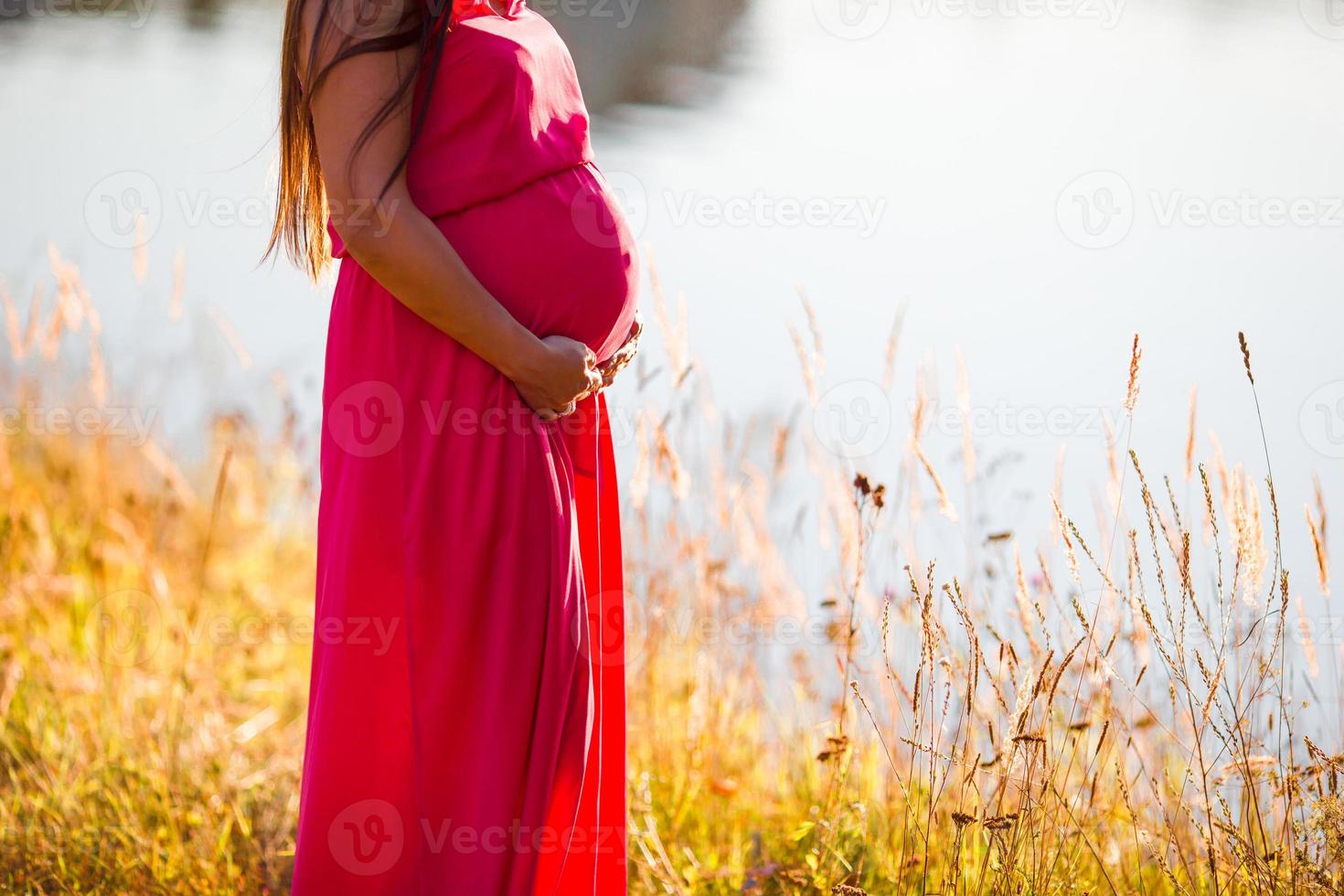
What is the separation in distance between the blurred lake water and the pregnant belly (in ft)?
2.82

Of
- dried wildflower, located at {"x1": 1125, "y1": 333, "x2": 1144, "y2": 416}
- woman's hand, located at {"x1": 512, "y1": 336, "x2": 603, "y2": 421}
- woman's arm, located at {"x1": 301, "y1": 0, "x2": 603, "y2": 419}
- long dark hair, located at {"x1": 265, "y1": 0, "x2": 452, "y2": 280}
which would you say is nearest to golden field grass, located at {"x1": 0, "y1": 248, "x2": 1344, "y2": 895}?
dried wildflower, located at {"x1": 1125, "y1": 333, "x2": 1144, "y2": 416}

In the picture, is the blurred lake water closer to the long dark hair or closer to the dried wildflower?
the dried wildflower

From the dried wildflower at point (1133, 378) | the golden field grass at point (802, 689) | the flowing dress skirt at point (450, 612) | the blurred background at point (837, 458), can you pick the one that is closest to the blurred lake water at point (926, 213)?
the blurred background at point (837, 458)

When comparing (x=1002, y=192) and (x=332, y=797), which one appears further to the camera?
(x=1002, y=192)

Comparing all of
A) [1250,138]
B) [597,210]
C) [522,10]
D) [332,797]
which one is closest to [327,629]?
[332,797]

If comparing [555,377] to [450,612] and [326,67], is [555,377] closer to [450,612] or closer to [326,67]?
[450,612]

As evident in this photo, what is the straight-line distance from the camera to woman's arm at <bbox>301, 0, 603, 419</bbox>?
4.98 feet

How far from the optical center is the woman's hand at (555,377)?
5.25 feet

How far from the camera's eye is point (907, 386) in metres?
4.96

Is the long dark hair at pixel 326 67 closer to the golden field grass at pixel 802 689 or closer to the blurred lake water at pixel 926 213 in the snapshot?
the golden field grass at pixel 802 689

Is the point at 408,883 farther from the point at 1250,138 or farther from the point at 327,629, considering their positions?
the point at 1250,138

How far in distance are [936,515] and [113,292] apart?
521 centimetres

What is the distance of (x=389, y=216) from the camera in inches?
59.9

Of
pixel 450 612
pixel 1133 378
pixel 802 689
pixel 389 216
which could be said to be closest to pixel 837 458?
pixel 802 689
